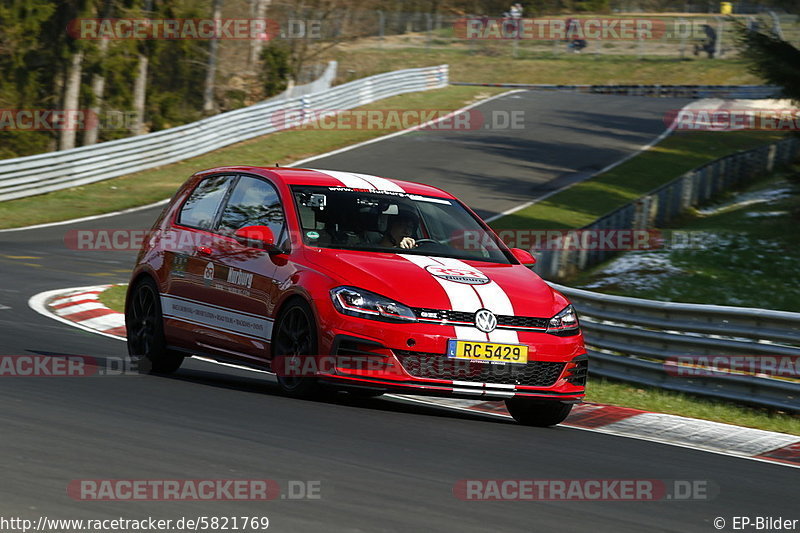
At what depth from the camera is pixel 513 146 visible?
118 feet

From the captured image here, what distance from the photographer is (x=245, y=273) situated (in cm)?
904

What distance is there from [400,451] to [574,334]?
86.3 inches

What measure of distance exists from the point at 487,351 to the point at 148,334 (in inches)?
128

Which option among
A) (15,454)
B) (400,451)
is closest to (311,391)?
(400,451)

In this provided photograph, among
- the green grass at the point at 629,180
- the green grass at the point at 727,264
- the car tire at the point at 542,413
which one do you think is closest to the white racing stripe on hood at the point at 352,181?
the car tire at the point at 542,413

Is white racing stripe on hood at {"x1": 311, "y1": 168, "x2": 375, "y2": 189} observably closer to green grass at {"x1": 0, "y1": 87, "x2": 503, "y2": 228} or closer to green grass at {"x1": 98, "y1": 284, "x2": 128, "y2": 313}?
green grass at {"x1": 98, "y1": 284, "x2": 128, "y2": 313}

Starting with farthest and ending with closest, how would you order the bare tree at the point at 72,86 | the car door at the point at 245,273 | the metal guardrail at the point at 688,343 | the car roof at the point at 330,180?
the bare tree at the point at 72,86
the metal guardrail at the point at 688,343
the car roof at the point at 330,180
the car door at the point at 245,273

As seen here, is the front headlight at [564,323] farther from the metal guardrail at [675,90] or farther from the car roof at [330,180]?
the metal guardrail at [675,90]

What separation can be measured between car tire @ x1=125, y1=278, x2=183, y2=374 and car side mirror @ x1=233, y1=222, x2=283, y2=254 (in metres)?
1.38

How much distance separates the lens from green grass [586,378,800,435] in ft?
32.2

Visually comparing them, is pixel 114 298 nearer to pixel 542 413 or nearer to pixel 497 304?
pixel 542 413

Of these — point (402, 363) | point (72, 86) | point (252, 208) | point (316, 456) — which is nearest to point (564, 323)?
point (402, 363)

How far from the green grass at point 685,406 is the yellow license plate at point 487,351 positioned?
7.71 ft

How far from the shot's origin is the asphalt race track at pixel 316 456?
5.42 meters
